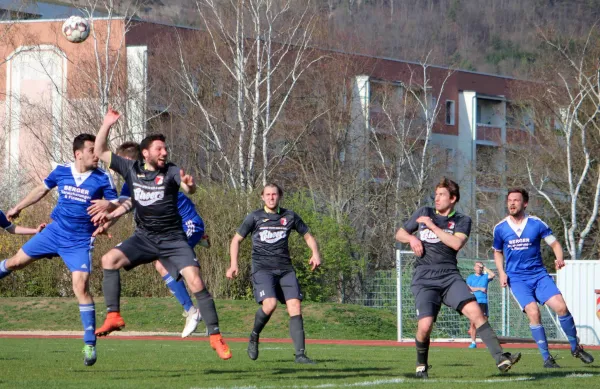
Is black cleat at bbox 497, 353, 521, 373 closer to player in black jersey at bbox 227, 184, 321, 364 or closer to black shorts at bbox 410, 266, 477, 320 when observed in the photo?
black shorts at bbox 410, 266, 477, 320

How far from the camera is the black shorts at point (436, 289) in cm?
974

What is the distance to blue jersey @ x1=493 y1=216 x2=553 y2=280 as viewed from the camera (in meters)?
11.8

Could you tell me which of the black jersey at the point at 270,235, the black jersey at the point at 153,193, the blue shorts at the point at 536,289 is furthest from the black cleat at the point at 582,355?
the black jersey at the point at 153,193

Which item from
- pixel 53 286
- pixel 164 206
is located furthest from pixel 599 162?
pixel 164 206

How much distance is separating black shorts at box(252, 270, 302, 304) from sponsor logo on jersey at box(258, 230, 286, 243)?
38 cm

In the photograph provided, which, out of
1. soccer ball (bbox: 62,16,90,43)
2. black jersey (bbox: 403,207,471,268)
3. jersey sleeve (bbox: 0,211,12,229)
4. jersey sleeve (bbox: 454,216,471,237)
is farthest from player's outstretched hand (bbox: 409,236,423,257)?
soccer ball (bbox: 62,16,90,43)

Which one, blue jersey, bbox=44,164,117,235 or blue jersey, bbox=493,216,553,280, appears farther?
blue jersey, bbox=493,216,553,280

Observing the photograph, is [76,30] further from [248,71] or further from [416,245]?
[248,71]

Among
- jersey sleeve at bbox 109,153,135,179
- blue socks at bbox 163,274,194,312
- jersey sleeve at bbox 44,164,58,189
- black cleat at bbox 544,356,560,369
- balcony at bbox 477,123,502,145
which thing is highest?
balcony at bbox 477,123,502,145

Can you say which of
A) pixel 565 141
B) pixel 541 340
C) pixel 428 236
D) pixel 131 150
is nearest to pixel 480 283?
pixel 541 340

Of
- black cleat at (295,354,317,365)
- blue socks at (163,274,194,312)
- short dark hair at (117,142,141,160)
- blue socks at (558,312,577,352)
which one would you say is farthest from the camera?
blue socks at (163,274,194,312)

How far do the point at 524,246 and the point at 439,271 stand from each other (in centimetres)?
242

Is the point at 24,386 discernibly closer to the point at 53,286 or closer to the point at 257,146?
the point at 53,286

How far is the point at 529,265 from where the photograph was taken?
466 inches
